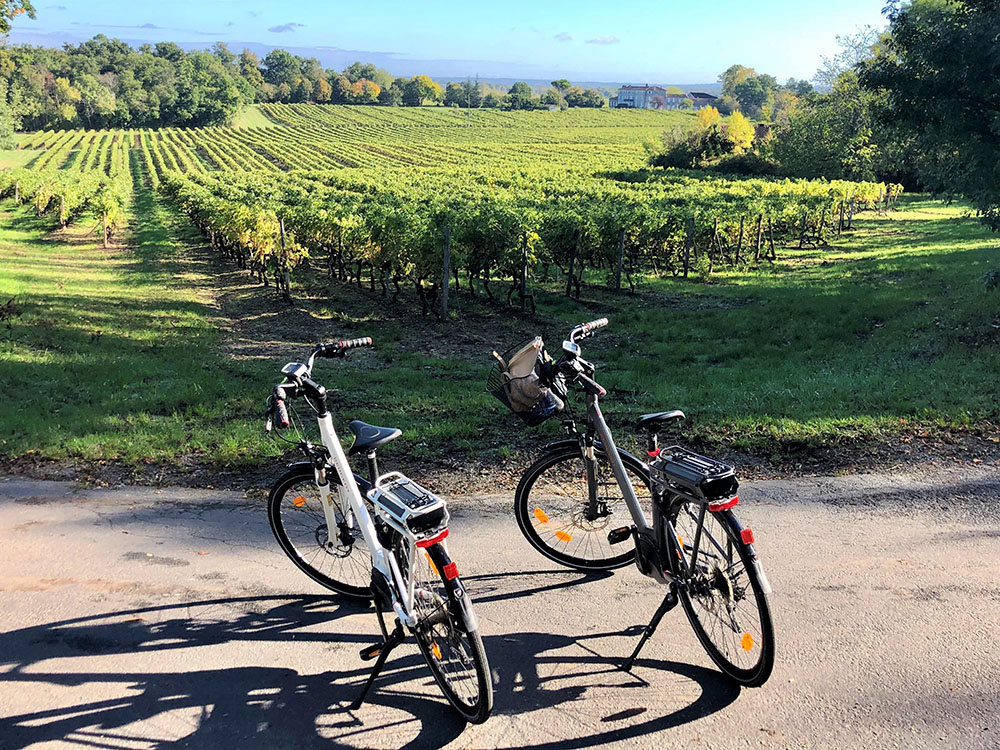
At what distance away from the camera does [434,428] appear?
21.7 ft

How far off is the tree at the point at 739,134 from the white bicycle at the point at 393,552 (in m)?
71.9

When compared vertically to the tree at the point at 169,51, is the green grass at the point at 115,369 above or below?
below

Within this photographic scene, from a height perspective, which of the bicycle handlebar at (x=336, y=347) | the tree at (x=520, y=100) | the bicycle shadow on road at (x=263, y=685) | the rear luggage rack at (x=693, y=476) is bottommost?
the bicycle shadow on road at (x=263, y=685)

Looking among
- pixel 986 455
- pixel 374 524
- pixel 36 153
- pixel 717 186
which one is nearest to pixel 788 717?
pixel 374 524

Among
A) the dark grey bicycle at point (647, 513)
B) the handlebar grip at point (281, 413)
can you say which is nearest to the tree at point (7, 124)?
the handlebar grip at point (281, 413)

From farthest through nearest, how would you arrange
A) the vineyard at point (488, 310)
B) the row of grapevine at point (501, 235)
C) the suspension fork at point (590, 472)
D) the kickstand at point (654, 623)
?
the row of grapevine at point (501, 235) < the vineyard at point (488, 310) < the suspension fork at point (590, 472) < the kickstand at point (654, 623)

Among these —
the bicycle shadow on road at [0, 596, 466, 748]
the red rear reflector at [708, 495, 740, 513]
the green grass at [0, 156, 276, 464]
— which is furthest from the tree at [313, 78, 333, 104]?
the red rear reflector at [708, 495, 740, 513]

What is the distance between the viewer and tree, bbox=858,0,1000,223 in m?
10.7

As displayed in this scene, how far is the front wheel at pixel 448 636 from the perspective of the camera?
286 centimetres

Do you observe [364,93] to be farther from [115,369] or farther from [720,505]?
[720,505]

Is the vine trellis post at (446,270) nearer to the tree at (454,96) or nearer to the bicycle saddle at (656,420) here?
the bicycle saddle at (656,420)

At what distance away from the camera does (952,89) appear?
1116 centimetres

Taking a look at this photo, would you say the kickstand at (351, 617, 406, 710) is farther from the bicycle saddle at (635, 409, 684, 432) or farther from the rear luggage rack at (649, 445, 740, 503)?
the bicycle saddle at (635, 409, 684, 432)

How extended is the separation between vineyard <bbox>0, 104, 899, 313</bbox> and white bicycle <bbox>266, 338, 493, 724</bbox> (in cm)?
1275
